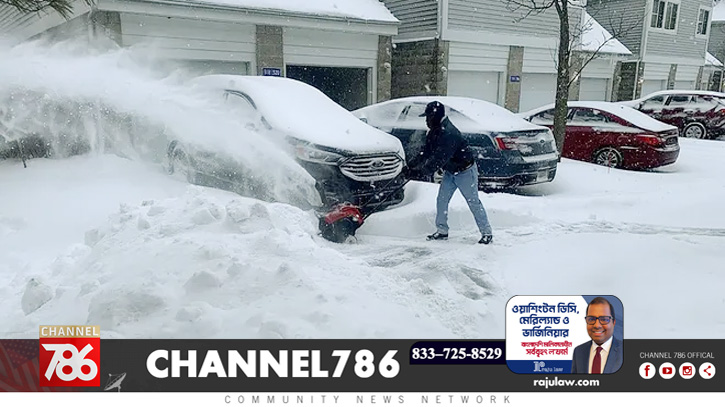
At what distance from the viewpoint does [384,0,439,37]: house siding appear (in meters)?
13.0

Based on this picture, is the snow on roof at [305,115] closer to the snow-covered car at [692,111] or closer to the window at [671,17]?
the snow-covered car at [692,111]

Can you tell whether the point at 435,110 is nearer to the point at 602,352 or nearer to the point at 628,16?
the point at 602,352

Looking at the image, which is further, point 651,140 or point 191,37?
point 191,37

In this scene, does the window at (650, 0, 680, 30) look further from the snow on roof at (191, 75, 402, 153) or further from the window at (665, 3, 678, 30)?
the snow on roof at (191, 75, 402, 153)

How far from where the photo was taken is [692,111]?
14219 millimetres

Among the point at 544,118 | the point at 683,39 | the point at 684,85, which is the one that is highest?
the point at 683,39

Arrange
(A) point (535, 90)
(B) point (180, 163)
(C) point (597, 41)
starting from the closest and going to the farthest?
(B) point (180, 163)
(A) point (535, 90)
(C) point (597, 41)

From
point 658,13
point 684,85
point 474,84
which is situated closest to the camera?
point 474,84

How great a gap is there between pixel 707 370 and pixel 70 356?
3.22 metres

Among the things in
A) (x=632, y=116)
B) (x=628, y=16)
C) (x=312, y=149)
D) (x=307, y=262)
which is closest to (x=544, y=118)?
(x=632, y=116)

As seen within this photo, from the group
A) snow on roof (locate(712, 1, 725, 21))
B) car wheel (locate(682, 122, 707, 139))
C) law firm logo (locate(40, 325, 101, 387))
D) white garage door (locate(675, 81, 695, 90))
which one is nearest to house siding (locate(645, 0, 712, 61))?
white garage door (locate(675, 81, 695, 90))

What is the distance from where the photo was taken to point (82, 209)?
4.86m

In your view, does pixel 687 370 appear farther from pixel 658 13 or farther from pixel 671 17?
pixel 671 17

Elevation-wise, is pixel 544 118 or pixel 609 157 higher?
pixel 544 118
